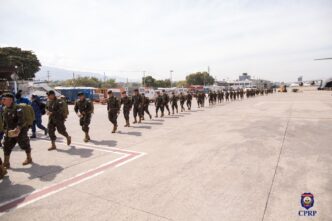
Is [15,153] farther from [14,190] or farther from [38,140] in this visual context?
[14,190]

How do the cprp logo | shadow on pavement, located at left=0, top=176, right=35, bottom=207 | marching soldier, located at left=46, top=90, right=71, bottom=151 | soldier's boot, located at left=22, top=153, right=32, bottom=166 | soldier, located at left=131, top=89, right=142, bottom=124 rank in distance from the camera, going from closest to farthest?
1. the cprp logo
2. shadow on pavement, located at left=0, top=176, right=35, bottom=207
3. soldier's boot, located at left=22, top=153, right=32, bottom=166
4. marching soldier, located at left=46, top=90, right=71, bottom=151
5. soldier, located at left=131, top=89, right=142, bottom=124

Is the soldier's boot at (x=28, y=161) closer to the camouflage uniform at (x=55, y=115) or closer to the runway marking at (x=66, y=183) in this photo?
the camouflage uniform at (x=55, y=115)

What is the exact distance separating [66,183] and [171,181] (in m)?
2.05

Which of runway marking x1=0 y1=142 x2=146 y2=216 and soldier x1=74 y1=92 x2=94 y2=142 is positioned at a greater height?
soldier x1=74 y1=92 x2=94 y2=142

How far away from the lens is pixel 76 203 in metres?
3.76

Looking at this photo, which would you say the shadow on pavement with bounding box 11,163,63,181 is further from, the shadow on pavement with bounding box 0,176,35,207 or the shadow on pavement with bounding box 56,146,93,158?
the shadow on pavement with bounding box 56,146,93,158

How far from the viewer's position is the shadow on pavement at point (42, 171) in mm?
4920

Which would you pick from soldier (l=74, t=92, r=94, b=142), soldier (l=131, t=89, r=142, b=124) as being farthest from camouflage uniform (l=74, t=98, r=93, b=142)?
soldier (l=131, t=89, r=142, b=124)

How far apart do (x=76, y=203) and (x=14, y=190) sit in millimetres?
1458

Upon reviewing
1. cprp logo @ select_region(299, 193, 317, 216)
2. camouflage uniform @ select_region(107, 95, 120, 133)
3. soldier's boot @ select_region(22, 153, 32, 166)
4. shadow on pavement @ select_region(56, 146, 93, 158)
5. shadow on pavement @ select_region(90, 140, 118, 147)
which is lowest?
cprp logo @ select_region(299, 193, 317, 216)

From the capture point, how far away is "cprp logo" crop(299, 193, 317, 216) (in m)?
3.35

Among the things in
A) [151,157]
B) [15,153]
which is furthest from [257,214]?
[15,153]

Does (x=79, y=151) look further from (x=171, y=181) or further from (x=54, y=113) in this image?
(x=171, y=181)

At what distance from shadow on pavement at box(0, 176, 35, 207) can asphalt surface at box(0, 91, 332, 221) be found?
2 centimetres
